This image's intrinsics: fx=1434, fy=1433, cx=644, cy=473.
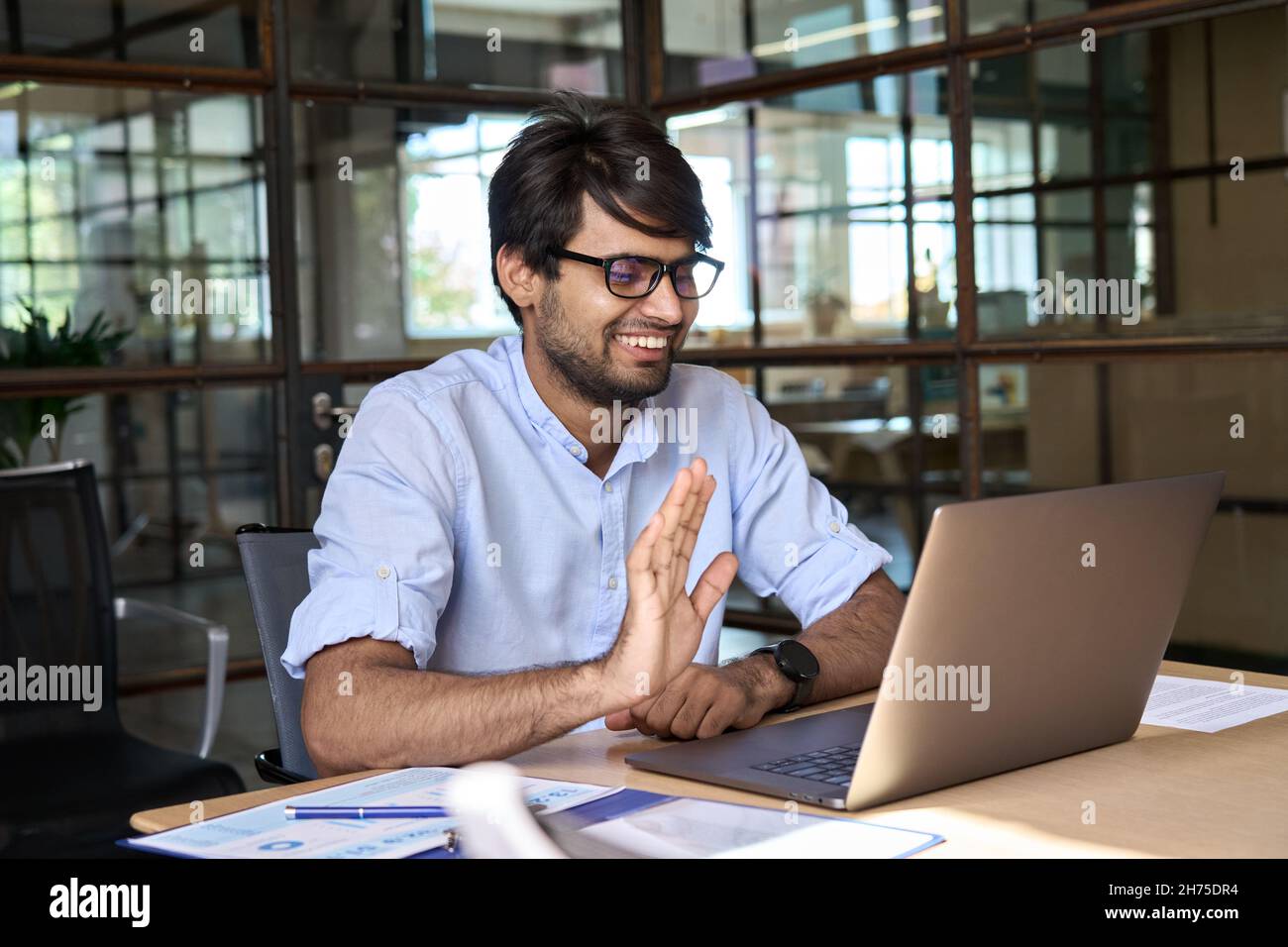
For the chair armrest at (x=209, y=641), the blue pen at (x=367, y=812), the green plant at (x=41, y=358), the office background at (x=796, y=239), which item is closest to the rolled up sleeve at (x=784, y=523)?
the blue pen at (x=367, y=812)

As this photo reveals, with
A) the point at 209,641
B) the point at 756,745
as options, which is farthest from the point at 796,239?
the point at 756,745

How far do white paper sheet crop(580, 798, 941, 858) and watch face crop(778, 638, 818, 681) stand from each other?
449 mm

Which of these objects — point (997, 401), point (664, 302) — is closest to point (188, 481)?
point (997, 401)

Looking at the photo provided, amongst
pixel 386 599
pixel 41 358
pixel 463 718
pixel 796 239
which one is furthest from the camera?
pixel 796 239

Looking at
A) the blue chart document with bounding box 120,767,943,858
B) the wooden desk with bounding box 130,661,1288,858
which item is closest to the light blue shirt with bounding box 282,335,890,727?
the wooden desk with bounding box 130,661,1288,858

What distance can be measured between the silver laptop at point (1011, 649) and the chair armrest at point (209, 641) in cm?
185

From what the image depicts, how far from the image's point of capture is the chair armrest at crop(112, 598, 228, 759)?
10.0ft

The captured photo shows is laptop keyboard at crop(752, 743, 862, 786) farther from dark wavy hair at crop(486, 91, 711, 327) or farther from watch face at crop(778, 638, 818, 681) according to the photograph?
dark wavy hair at crop(486, 91, 711, 327)

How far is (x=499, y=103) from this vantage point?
3791 millimetres

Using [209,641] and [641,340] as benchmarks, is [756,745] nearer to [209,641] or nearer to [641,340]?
[641,340]

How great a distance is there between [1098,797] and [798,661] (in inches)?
19.1

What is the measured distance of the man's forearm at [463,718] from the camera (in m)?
1.50

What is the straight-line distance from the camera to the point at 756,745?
1.53 meters
